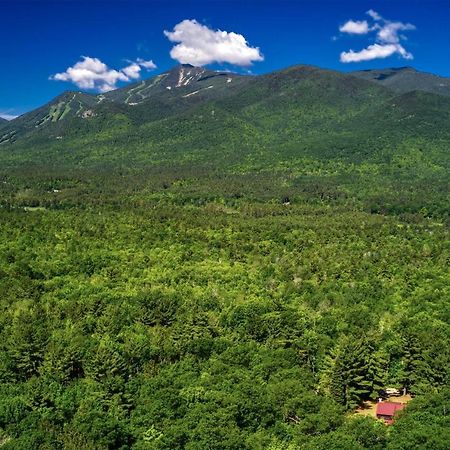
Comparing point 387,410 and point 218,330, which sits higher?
point 218,330

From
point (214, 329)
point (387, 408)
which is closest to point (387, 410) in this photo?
point (387, 408)

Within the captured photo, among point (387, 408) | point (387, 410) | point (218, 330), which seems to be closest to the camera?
point (387, 410)

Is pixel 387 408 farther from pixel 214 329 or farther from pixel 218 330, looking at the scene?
pixel 214 329

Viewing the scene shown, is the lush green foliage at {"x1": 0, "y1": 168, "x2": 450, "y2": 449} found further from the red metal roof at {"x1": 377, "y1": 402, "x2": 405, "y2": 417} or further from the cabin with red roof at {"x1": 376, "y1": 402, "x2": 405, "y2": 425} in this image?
the cabin with red roof at {"x1": 376, "y1": 402, "x2": 405, "y2": 425}

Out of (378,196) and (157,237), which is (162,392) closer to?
(157,237)

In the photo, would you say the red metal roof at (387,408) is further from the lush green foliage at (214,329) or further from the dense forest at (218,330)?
the lush green foliage at (214,329)

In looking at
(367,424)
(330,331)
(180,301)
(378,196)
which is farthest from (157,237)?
(378,196)

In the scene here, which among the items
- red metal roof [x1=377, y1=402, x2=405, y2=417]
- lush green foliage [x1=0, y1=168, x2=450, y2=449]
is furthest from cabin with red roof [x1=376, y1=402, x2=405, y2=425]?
lush green foliage [x1=0, y1=168, x2=450, y2=449]

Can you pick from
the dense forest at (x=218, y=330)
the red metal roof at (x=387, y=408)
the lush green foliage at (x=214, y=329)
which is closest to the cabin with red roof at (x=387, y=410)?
the red metal roof at (x=387, y=408)
